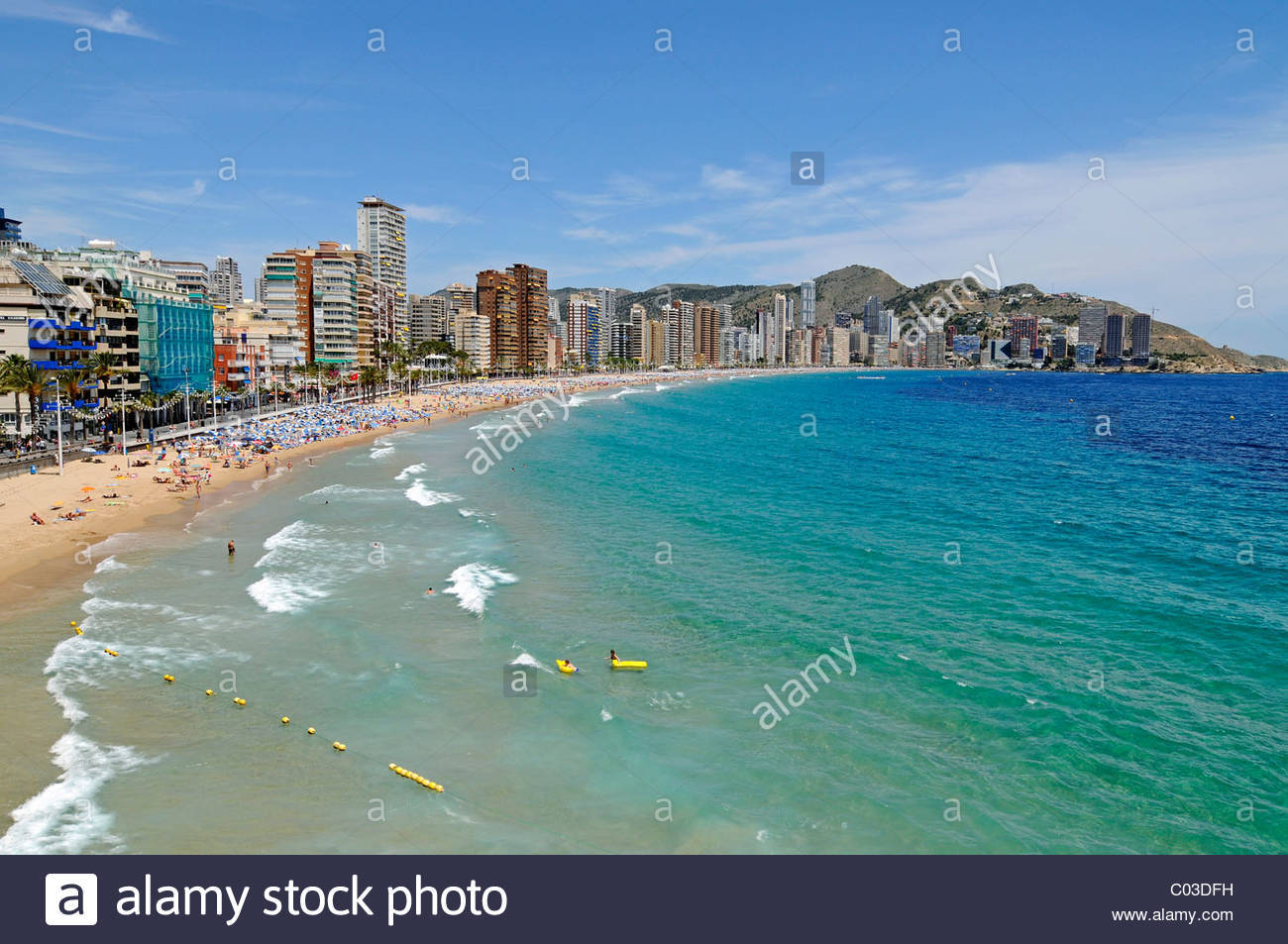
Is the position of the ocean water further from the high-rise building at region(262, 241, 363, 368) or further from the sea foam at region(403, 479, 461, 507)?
the high-rise building at region(262, 241, 363, 368)

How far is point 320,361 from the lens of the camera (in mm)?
140250

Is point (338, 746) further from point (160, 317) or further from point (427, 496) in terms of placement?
point (160, 317)

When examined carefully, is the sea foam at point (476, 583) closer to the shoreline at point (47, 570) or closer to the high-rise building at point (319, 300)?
the shoreline at point (47, 570)

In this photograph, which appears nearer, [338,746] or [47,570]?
[338,746]

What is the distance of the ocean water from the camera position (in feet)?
54.0

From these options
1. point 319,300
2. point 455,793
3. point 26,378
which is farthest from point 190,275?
point 455,793

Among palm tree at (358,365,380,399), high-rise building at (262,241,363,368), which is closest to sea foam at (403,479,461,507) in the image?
palm tree at (358,365,380,399)

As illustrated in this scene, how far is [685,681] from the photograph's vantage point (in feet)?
77.0
